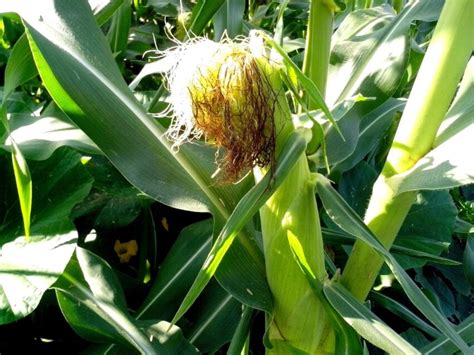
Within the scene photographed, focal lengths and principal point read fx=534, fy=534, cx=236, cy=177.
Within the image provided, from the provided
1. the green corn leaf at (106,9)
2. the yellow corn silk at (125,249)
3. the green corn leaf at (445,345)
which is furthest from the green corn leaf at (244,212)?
the yellow corn silk at (125,249)

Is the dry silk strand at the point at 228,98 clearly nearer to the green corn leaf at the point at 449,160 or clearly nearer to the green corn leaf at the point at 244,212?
the green corn leaf at the point at 244,212

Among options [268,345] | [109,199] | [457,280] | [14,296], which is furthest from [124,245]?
[457,280]

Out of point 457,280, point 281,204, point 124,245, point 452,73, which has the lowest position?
point 457,280

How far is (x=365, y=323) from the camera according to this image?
58cm

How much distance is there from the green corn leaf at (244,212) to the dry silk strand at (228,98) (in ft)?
0.08

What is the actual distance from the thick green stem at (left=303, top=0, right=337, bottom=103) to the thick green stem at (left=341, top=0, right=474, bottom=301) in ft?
0.38

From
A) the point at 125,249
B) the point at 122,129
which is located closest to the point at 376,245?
the point at 122,129

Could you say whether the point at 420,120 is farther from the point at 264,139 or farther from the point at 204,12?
the point at 204,12

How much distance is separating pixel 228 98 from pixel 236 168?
0.10m

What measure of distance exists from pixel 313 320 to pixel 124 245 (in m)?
0.63

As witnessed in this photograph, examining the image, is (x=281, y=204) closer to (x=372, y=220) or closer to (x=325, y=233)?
(x=372, y=220)

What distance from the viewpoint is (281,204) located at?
2.05ft

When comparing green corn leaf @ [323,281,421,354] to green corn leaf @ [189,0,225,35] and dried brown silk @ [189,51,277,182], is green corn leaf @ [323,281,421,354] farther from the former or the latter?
green corn leaf @ [189,0,225,35]

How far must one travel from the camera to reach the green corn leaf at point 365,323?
0.55 m
